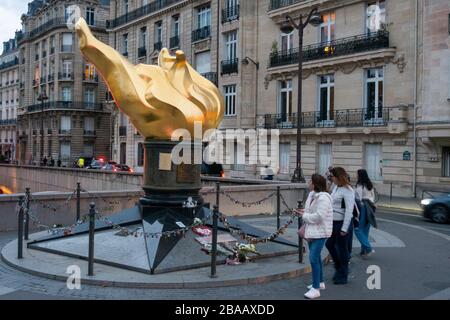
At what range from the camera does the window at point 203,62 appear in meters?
38.2

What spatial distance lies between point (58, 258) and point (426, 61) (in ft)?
65.9

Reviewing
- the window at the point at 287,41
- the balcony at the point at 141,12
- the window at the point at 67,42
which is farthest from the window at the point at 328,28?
the window at the point at 67,42

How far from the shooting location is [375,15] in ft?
87.9

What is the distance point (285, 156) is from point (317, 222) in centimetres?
2544

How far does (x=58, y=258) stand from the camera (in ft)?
28.7

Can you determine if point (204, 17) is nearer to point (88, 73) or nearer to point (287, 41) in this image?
point (287, 41)

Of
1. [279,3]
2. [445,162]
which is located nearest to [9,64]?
[279,3]

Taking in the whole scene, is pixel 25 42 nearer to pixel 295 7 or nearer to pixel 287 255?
pixel 295 7

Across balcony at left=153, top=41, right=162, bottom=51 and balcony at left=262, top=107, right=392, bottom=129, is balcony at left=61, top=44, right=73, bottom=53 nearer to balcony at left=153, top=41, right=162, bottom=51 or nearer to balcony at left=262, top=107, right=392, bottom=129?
balcony at left=153, top=41, right=162, bottom=51

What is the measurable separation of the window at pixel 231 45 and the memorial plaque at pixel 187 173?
86.7 feet

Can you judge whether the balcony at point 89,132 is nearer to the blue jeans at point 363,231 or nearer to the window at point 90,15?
the window at point 90,15

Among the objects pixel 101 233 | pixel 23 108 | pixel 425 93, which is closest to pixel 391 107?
pixel 425 93

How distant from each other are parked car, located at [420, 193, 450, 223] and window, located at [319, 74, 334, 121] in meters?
13.6

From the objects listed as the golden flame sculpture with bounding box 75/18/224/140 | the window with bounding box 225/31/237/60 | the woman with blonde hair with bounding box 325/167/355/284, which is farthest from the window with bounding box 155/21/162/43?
the woman with blonde hair with bounding box 325/167/355/284
